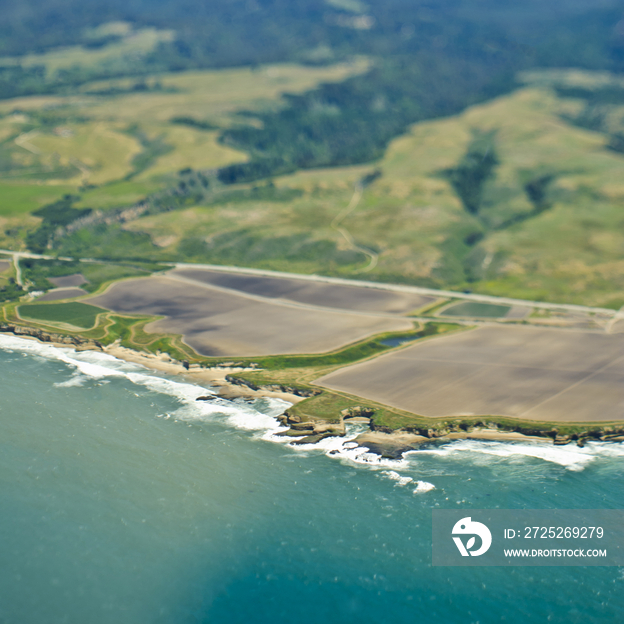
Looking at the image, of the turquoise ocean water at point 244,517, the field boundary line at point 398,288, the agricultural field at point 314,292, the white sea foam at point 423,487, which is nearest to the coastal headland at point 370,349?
the agricultural field at point 314,292

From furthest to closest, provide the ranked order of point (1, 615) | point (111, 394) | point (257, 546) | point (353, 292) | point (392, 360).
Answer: point (353, 292), point (392, 360), point (111, 394), point (257, 546), point (1, 615)

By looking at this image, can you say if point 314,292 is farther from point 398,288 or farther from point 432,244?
point 432,244

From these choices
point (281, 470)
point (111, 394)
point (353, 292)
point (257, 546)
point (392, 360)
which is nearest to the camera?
point (257, 546)

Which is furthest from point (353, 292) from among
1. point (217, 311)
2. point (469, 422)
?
point (469, 422)

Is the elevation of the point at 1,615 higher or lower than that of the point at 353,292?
lower

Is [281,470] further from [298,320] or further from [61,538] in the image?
[298,320]

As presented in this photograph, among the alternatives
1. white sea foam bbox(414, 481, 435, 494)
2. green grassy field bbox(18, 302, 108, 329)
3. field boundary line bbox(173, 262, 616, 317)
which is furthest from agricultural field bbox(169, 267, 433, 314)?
white sea foam bbox(414, 481, 435, 494)

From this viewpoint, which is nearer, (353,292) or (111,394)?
(111,394)

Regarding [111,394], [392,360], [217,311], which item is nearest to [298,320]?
[217,311]
